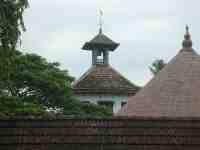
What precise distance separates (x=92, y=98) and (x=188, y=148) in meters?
29.4

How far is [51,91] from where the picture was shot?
2931cm

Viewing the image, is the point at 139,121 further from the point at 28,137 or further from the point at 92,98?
the point at 92,98

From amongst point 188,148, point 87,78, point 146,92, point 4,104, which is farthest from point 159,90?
point 87,78

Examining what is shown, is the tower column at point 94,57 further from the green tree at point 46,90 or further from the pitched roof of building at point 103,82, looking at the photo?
the green tree at point 46,90

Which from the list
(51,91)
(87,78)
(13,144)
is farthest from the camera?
(87,78)

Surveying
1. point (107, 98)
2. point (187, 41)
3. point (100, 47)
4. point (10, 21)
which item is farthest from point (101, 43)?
point (10, 21)

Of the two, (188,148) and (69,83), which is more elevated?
(69,83)

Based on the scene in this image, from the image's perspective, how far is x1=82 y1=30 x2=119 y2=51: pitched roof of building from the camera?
43.9 meters

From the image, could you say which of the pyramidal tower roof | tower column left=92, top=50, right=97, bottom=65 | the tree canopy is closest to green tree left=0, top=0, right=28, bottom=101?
the pyramidal tower roof

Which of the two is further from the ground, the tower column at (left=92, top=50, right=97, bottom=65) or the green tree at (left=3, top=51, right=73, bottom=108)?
the tower column at (left=92, top=50, right=97, bottom=65)

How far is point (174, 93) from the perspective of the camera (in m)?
19.9

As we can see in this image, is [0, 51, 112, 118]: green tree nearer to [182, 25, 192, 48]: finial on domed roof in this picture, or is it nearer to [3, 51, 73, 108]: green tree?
[3, 51, 73, 108]: green tree

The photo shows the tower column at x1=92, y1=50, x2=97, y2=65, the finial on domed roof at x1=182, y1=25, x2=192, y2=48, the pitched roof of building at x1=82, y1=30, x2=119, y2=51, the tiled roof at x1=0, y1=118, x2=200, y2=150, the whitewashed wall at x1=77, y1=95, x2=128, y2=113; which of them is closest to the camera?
the tiled roof at x1=0, y1=118, x2=200, y2=150

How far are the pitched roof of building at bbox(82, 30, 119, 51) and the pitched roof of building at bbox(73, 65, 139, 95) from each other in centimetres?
237
